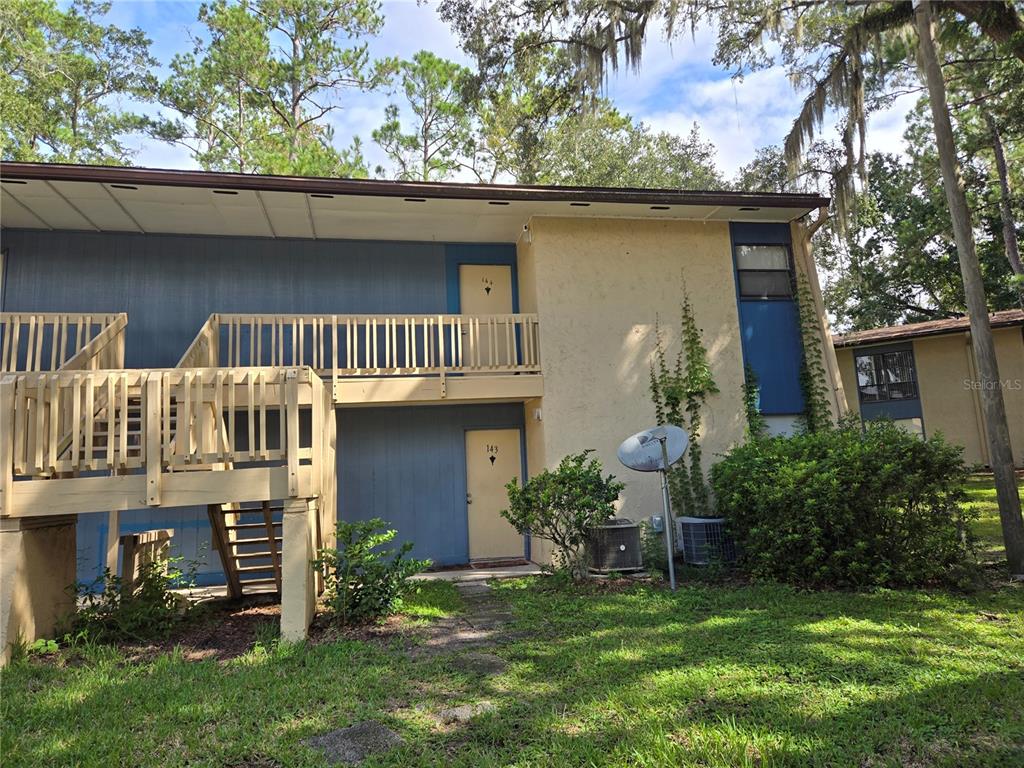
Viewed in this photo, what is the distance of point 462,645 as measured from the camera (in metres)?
5.62

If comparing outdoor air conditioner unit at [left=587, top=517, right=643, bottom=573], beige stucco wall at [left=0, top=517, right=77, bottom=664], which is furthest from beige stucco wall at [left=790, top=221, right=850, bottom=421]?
beige stucco wall at [left=0, top=517, right=77, bottom=664]

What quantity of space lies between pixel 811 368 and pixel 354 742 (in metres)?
9.70

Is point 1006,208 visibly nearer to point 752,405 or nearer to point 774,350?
point 774,350

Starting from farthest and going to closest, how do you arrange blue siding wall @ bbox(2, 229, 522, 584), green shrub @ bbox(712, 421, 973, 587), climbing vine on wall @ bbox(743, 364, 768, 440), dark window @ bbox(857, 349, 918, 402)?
dark window @ bbox(857, 349, 918, 402) → climbing vine on wall @ bbox(743, 364, 768, 440) → blue siding wall @ bbox(2, 229, 522, 584) → green shrub @ bbox(712, 421, 973, 587)

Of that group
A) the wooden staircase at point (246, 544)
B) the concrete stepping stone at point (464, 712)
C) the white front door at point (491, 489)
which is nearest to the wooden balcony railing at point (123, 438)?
the wooden staircase at point (246, 544)

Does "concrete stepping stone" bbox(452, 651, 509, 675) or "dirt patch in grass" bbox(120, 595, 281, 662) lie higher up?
"dirt patch in grass" bbox(120, 595, 281, 662)

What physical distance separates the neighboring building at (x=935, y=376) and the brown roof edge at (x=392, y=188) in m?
10.5

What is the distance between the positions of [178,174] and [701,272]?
812cm

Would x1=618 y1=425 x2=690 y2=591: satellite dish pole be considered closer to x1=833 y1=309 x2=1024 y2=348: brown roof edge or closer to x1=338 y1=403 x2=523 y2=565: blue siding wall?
x1=338 y1=403 x2=523 y2=565: blue siding wall

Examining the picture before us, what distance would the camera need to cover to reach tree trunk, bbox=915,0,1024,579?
24.4ft

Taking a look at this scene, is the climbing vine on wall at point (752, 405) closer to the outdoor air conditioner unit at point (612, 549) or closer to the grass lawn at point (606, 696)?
the outdoor air conditioner unit at point (612, 549)

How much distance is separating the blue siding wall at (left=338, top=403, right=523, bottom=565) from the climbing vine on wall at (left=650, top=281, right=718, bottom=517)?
3.32 metres

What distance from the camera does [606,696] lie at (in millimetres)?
4191

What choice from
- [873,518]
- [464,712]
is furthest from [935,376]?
[464,712]
